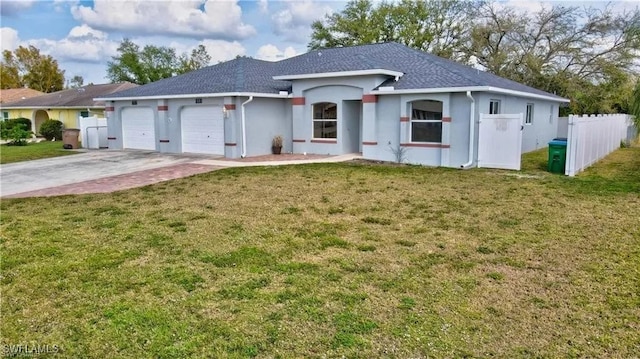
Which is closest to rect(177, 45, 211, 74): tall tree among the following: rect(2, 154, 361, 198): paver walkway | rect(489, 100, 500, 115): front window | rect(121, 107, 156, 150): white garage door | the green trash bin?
rect(121, 107, 156, 150): white garage door

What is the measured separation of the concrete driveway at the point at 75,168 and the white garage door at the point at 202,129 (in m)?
1.06

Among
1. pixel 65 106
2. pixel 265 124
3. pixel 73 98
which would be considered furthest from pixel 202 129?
pixel 73 98

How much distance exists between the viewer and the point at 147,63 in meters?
57.8

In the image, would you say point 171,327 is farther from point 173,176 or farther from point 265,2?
point 265,2

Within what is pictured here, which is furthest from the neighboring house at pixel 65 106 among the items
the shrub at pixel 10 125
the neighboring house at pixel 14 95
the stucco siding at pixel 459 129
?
the stucco siding at pixel 459 129

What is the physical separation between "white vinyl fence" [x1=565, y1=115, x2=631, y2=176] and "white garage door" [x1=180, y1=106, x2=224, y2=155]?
12836 millimetres

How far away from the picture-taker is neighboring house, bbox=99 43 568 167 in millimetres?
15680

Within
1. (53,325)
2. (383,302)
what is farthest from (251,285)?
(53,325)

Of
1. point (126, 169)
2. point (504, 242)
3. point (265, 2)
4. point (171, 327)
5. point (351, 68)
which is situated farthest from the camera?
point (265, 2)

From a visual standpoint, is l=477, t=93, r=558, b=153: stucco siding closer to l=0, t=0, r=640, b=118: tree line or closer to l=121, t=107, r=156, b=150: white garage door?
l=0, t=0, r=640, b=118: tree line

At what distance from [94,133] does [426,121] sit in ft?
59.5

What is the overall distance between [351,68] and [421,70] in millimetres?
2681

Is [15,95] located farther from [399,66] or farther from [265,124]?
[399,66]

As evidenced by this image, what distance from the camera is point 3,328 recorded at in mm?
4398
